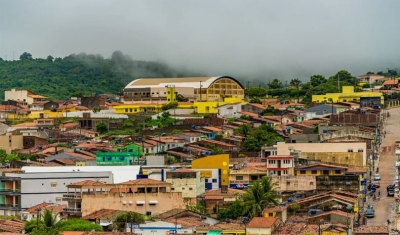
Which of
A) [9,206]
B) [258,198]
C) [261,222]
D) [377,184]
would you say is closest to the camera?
[261,222]

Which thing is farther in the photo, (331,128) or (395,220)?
(331,128)

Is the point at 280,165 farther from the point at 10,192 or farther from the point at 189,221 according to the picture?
the point at 10,192

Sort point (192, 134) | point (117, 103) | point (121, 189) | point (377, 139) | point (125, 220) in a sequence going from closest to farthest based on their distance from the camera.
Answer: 1. point (125, 220)
2. point (121, 189)
3. point (377, 139)
4. point (192, 134)
5. point (117, 103)

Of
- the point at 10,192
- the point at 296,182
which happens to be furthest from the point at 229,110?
the point at 10,192

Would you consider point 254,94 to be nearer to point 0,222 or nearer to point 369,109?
point 369,109

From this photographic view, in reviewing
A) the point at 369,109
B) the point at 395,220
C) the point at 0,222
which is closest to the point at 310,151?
the point at 395,220

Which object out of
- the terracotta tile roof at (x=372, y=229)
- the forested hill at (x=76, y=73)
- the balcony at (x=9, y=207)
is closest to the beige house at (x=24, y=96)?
the forested hill at (x=76, y=73)
